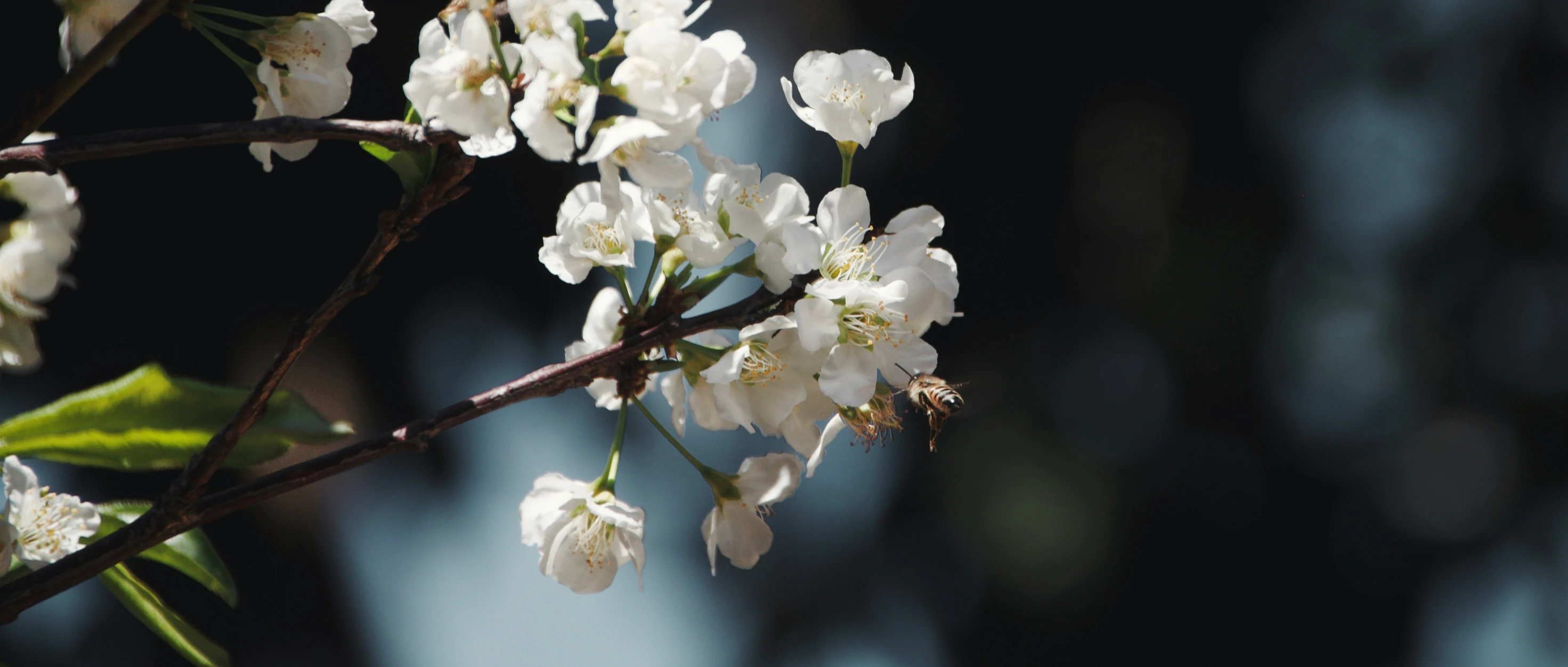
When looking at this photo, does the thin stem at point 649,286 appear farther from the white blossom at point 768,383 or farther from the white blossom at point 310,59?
the white blossom at point 310,59

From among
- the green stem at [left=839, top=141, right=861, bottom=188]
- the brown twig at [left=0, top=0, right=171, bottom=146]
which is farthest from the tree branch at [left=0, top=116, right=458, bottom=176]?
the green stem at [left=839, top=141, right=861, bottom=188]

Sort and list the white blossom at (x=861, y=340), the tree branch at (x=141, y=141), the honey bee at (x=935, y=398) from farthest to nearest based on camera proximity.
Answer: the honey bee at (x=935, y=398), the white blossom at (x=861, y=340), the tree branch at (x=141, y=141)

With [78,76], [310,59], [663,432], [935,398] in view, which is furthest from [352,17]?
[935,398]

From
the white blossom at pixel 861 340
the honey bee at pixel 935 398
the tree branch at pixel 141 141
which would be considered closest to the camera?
the tree branch at pixel 141 141

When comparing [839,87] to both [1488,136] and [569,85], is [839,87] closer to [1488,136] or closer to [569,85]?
[569,85]

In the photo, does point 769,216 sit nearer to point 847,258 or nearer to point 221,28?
point 847,258

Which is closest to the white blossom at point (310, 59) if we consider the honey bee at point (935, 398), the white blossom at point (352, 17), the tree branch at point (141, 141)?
the white blossom at point (352, 17)

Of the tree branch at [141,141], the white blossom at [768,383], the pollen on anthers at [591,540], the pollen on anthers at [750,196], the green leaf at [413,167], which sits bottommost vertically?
the pollen on anthers at [591,540]
